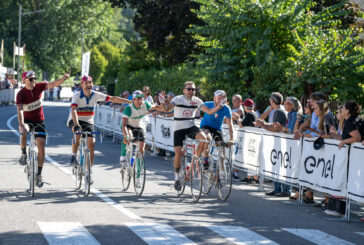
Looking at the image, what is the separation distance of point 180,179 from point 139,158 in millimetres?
941

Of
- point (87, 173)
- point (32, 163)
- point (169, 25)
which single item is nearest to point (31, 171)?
point (32, 163)

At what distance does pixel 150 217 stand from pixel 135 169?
255 centimetres

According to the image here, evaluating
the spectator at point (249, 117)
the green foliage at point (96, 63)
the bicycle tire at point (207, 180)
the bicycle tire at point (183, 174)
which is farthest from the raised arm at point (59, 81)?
the green foliage at point (96, 63)

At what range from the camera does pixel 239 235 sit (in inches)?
358

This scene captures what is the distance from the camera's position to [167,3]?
107 feet

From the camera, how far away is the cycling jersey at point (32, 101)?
12.4m

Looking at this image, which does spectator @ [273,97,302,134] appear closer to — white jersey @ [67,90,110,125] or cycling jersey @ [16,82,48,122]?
white jersey @ [67,90,110,125]

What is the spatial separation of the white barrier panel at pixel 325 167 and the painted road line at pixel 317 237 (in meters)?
1.88

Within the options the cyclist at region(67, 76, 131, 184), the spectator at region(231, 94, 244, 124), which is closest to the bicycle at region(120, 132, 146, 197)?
the cyclist at region(67, 76, 131, 184)

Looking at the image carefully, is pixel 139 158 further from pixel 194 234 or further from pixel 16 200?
pixel 194 234

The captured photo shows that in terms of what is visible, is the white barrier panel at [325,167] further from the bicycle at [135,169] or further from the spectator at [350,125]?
the bicycle at [135,169]

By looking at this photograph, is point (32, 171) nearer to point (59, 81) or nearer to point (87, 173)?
point (87, 173)

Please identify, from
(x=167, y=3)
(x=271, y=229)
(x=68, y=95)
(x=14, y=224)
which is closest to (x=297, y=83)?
(x=271, y=229)

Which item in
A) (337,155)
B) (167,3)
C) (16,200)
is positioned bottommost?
(16,200)
